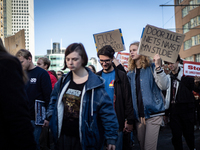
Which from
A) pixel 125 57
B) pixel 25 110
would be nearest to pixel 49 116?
pixel 25 110

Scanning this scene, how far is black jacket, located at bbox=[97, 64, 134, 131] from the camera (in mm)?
3572

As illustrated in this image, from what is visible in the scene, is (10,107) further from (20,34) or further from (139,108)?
(20,34)

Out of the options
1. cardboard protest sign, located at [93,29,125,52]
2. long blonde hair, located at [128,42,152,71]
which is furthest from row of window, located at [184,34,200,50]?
long blonde hair, located at [128,42,152,71]

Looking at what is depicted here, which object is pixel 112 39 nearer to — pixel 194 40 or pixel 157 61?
pixel 157 61

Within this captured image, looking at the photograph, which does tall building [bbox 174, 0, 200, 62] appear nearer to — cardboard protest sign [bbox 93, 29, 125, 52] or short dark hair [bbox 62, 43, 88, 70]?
cardboard protest sign [bbox 93, 29, 125, 52]

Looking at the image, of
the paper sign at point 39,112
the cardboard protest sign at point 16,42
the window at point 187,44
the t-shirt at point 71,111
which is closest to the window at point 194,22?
the window at point 187,44

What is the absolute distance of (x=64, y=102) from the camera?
2.65 meters

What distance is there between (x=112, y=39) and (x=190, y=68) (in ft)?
6.96

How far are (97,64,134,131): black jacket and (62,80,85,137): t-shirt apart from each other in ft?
3.61

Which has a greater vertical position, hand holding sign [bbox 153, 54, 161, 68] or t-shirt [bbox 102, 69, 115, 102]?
hand holding sign [bbox 153, 54, 161, 68]

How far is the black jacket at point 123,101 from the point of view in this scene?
357 centimetres

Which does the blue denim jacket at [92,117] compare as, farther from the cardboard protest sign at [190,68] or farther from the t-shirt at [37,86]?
the cardboard protest sign at [190,68]

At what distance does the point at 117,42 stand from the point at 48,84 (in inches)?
105

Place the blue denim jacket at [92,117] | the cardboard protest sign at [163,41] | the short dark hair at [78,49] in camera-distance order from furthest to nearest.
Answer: the cardboard protest sign at [163,41]
the short dark hair at [78,49]
the blue denim jacket at [92,117]
